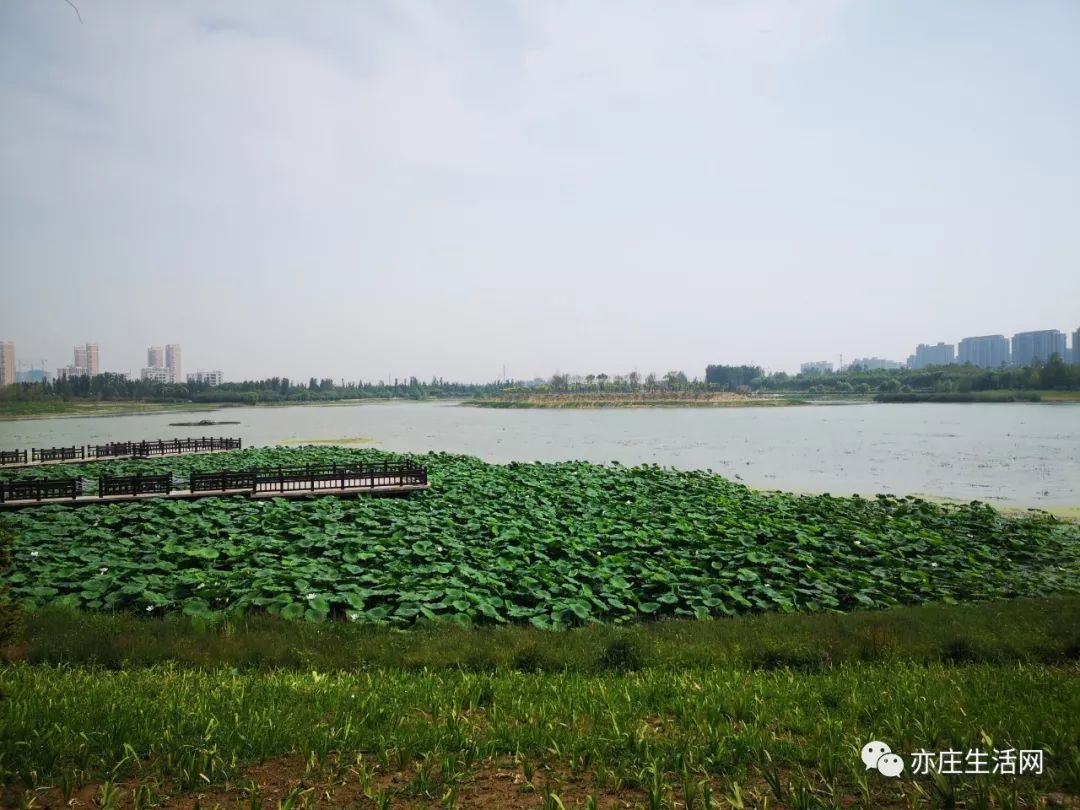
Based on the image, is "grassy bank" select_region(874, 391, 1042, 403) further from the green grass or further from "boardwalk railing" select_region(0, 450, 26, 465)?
"boardwalk railing" select_region(0, 450, 26, 465)

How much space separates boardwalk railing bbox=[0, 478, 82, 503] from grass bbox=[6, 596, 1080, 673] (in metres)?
10.8

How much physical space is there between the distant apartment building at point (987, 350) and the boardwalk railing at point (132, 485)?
202 meters

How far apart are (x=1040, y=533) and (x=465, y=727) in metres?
15.5

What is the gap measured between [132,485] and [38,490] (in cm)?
230

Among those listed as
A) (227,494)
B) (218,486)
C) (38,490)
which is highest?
(38,490)

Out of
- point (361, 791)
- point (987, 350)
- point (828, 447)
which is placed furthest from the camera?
point (987, 350)

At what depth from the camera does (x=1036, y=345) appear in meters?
151

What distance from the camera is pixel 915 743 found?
3.92 m

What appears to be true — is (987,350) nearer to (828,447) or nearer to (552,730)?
(828,447)

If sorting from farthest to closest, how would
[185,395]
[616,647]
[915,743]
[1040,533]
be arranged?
[185,395] < [1040,533] < [616,647] < [915,743]

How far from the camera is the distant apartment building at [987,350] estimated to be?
174625 mm

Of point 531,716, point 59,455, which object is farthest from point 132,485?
point 531,716

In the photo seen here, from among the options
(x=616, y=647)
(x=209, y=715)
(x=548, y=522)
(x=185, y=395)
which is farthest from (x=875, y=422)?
(x=185, y=395)

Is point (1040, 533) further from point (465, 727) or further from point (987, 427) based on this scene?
point (987, 427)
